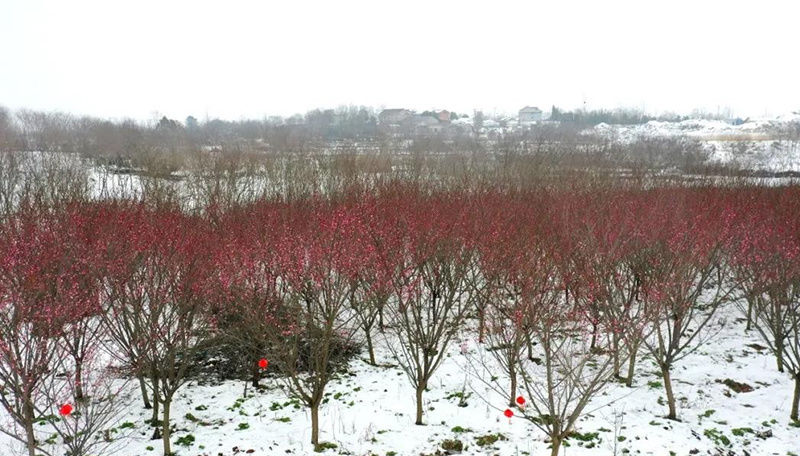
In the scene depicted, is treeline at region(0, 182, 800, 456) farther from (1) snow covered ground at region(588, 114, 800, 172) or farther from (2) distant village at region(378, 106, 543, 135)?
(2) distant village at region(378, 106, 543, 135)

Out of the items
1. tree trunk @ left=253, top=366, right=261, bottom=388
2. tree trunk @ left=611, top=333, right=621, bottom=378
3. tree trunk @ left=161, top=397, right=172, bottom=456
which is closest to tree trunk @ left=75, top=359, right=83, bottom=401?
tree trunk @ left=161, top=397, right=172, bottom=456

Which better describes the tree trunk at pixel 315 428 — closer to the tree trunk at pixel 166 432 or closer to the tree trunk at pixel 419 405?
the tree trunk at pixel 419 405

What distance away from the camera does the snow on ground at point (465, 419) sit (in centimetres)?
863

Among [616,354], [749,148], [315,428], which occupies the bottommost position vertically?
[315,428]

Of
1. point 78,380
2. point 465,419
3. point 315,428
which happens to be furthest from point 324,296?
point 78,380

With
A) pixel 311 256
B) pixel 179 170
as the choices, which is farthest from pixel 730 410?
pixel 179 170

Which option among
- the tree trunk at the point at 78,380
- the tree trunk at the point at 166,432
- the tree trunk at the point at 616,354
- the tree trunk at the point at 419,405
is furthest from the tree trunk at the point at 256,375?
the tree trunk at the point at 616,354

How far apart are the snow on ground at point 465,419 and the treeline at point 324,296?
0.39 meters

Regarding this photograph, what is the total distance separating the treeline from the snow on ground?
15.4 inches

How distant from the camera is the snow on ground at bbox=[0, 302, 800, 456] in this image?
8.63 m

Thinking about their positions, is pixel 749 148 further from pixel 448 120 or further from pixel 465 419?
pixel 465 419

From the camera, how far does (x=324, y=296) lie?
8.80 metres

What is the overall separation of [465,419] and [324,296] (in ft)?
12.3

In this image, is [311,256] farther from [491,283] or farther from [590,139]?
[590,139]
